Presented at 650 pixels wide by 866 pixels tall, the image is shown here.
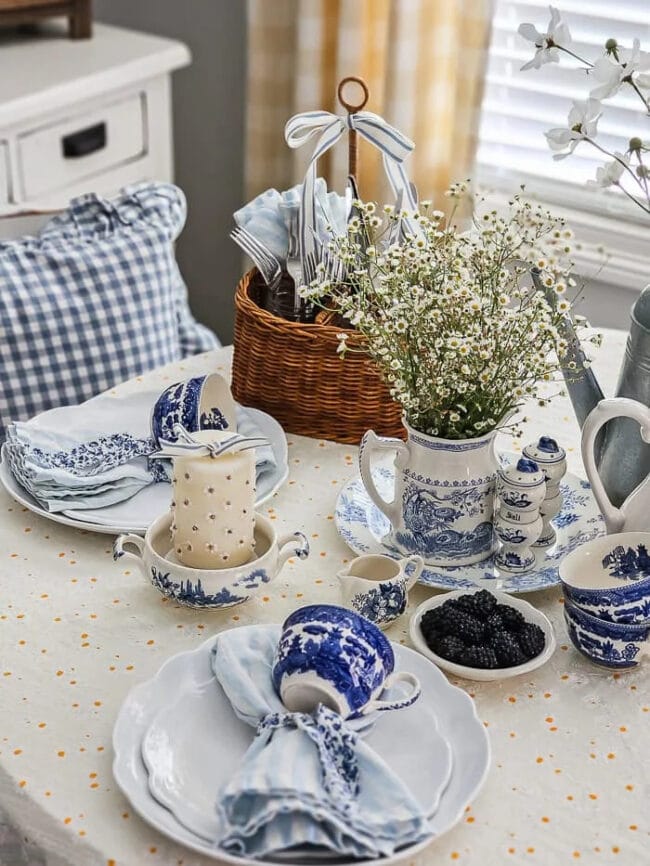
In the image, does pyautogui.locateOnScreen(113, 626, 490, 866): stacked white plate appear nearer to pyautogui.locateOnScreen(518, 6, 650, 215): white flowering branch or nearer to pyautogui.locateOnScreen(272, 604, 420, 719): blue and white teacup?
pyautogui.locateOnScreen(272, 604, 420, 719): blue and white teacup

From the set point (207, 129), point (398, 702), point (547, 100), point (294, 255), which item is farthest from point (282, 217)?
point (207, 129)

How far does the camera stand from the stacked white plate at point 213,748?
32.7 inches

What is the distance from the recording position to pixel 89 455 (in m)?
1.32

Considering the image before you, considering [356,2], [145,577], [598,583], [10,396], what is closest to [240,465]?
[145,577]

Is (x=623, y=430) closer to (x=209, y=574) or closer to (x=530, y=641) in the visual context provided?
(x=530, y=641)

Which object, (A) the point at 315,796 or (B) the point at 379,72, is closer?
(A) the point at 315,796

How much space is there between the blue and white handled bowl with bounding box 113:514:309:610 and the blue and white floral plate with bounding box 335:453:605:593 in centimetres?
11

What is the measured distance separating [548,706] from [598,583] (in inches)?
5.5

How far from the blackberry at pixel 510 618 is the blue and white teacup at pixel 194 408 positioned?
44 centimetres

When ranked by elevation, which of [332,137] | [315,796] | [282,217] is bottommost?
[315,796]

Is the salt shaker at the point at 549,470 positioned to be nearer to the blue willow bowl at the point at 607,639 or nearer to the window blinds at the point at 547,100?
the blue willow bowl at the point at 607,639

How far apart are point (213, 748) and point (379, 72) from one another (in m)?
1.77

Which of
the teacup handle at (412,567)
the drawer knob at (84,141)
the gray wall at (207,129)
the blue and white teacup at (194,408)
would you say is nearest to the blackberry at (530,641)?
the teacup handle at (412,567)

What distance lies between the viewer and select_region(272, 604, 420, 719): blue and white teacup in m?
0.89
